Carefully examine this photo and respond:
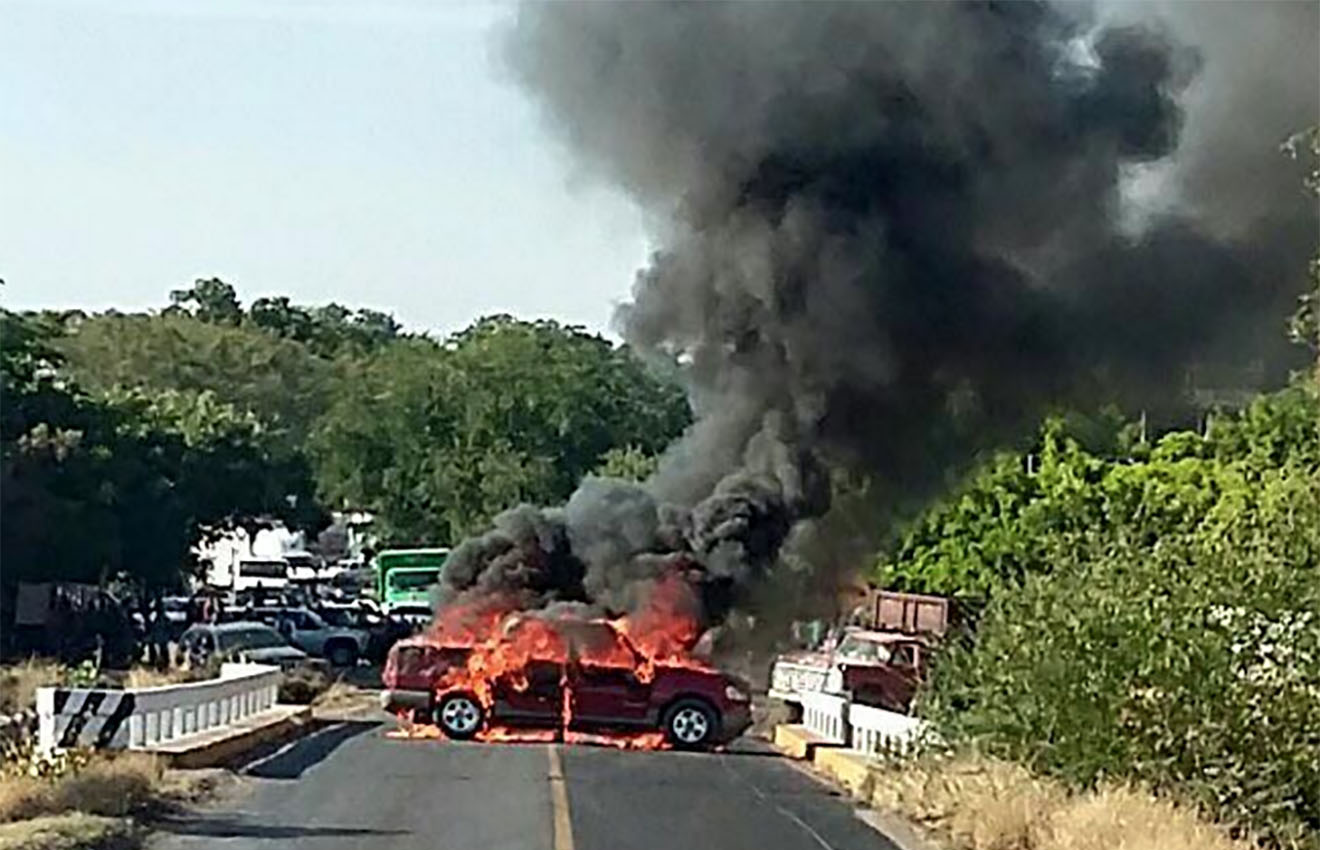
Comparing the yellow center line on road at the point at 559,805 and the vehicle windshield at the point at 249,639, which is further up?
the vehicle windshield at the point at 249,639

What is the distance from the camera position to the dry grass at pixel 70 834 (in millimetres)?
17781

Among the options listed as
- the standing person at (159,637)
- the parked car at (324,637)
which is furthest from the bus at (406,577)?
the standing person at (159,637)

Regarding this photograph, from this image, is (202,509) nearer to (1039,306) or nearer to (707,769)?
(1039,306)

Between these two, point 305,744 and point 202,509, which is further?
point 202,509

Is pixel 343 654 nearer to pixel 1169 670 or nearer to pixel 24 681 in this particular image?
pixel 24 681

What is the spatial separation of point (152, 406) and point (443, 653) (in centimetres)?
3504

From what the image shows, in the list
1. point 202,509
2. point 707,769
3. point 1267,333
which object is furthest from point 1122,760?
point 202,509

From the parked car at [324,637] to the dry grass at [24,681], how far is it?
16.8 meters

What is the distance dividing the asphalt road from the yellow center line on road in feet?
0.06

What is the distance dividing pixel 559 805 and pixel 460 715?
34.4 ft

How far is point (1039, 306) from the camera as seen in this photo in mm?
38500

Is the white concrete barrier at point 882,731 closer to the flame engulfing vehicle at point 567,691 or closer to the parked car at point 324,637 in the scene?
the flame engulfing vehicle at point 567,691

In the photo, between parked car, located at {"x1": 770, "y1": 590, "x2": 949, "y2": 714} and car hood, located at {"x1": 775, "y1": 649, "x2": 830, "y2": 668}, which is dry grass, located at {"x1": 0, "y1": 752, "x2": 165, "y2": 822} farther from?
car hood, located at {"x1": 775, "y1": 649, "x2": 830, "y2": 668}

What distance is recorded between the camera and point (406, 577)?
7281 cm
